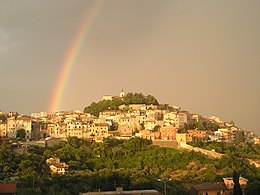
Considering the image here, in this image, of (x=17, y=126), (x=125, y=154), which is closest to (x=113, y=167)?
(x=125, y=154)

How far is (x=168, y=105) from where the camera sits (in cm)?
6594

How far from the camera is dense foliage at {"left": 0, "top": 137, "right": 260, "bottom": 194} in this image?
85.0 ft

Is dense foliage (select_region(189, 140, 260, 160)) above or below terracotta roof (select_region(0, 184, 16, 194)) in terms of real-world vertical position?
above

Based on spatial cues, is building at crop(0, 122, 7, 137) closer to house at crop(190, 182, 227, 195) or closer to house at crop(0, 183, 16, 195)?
house at crop(0, 183, 16, 195)

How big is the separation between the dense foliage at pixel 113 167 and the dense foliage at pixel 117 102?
16.9 metres

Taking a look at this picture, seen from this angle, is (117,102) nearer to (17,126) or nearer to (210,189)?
(17,126)

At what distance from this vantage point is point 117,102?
61.5 m

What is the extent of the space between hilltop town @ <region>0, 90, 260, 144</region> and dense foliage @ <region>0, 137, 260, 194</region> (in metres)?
5.02

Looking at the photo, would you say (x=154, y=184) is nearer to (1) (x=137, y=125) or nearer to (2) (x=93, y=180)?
(2) (x=93, y=180)

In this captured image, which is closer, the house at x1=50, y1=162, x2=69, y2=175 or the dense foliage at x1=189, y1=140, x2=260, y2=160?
the house at x1=50, y1=162, x2=69, y2=175

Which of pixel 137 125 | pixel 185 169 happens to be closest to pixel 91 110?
pixel 137 125

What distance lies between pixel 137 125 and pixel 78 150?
52.4 ft

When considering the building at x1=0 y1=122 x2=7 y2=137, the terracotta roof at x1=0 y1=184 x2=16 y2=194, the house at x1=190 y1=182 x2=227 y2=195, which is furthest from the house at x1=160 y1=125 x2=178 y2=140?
the terracotta roof at x1=0 y1=184 x2=16 y2=194

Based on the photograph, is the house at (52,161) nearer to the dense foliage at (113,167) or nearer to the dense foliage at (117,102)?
the dense foliage at (113,167)
